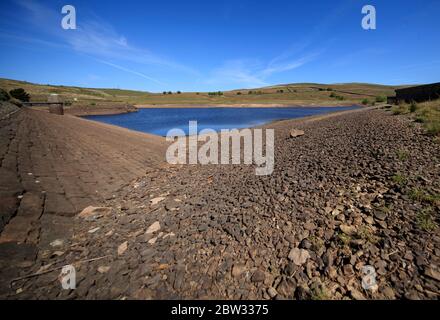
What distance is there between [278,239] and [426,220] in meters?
2.11

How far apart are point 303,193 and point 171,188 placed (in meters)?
3.93

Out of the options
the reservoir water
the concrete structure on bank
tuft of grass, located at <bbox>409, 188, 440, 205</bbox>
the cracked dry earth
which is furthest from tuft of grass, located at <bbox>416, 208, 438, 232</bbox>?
the reservoir water

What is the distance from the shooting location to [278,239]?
3729 millimetres

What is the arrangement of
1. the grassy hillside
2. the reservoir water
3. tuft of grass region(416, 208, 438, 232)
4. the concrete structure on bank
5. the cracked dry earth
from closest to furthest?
the cracked dry earth, tuft of grass region(416, 208, 438, 232), the concrete structure on bank, the reservoir water, the grassy hillside

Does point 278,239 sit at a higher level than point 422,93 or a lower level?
lower

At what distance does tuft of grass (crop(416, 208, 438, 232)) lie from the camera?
10.4ft

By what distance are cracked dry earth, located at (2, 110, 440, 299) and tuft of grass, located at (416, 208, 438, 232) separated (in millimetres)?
16

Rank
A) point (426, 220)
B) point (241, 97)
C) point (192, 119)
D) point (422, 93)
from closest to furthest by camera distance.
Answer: point (426, 220), point (422, 93), point (192, 119), point (241, 97)

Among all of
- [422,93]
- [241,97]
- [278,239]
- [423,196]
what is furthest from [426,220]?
[241,97]

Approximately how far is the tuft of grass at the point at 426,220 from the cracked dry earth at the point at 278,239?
0.02 m

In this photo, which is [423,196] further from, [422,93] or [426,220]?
[422,93]

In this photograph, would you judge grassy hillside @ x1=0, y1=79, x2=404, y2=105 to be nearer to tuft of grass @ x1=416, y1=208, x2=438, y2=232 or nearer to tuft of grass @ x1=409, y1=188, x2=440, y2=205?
tuft of grass @ x1=409, y1=188, x2=440, y2=205

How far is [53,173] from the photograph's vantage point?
21.8ft
